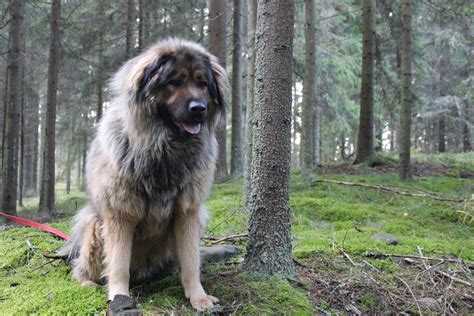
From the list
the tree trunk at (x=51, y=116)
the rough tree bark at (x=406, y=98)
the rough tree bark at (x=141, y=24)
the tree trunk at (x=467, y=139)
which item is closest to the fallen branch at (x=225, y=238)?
the rough tree bark at (x=406, y=98)

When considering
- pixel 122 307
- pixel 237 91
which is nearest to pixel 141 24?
pixel 237 91

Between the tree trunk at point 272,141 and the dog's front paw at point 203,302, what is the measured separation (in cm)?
49

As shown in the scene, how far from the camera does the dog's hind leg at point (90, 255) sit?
3.37 meters

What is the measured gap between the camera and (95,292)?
3203 mm

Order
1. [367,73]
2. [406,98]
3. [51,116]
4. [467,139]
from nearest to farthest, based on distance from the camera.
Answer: [406,98] → [51,116] → [367,73] → [467,139]

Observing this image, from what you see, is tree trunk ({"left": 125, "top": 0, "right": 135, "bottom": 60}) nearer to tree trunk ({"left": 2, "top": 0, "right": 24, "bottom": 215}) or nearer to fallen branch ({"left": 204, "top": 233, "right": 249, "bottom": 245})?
tree trunk ({"left": 2, "top": 0, "right": 24, "bottom": 215})

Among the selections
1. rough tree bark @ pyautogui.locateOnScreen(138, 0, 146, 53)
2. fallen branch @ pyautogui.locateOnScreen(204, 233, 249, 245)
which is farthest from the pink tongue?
rough tree bark @ pyautogui.locateOnScreen(138, 0, 146, 53)

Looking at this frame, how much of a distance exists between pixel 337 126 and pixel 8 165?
13.7 meters

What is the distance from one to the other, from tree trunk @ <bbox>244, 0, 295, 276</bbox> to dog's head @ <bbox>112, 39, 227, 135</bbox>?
1.60 feet

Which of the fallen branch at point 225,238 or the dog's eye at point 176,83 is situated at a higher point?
the dog's eye at point 176,83

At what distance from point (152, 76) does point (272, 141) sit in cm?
108

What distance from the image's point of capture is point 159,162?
304cm

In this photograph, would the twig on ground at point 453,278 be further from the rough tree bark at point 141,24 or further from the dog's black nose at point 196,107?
the rough tree bark at point 141,24

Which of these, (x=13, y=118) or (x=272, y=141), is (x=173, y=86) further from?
(x=13, y=118)
